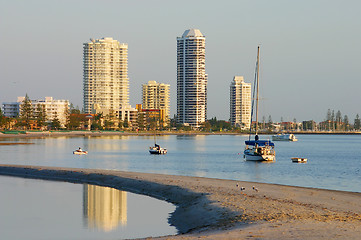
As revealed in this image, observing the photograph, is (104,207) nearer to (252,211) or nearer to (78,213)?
(78,213)

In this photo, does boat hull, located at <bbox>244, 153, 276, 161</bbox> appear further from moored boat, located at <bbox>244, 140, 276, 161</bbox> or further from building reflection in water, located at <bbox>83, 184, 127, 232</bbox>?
building reflection in water, located at <bbox>83, 184, 127, 232</bbox>

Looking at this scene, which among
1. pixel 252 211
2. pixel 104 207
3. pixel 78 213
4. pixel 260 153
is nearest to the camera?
pixel 252 211

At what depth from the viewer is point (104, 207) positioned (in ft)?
128

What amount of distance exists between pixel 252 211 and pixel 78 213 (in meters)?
13.7

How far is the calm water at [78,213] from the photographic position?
29.7 metres

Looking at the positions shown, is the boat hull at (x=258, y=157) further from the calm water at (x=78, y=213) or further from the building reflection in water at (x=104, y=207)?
the calm water at (x=78, y=213)

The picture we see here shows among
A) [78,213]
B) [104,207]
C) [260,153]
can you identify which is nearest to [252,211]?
[78,213]

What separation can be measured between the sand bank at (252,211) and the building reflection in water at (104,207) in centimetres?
254

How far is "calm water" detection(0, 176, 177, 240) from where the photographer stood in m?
29.7

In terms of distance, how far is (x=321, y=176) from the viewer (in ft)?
216

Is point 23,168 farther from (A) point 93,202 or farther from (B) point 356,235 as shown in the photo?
(B) point 356,235

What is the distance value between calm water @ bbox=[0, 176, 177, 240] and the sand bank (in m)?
1.83

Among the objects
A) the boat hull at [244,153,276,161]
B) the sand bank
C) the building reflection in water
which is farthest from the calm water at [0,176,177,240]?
the boat hull at [244,153,276,161]

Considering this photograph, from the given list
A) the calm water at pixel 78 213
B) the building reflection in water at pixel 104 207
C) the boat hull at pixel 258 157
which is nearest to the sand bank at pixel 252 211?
the calm water at pixel 78 213
